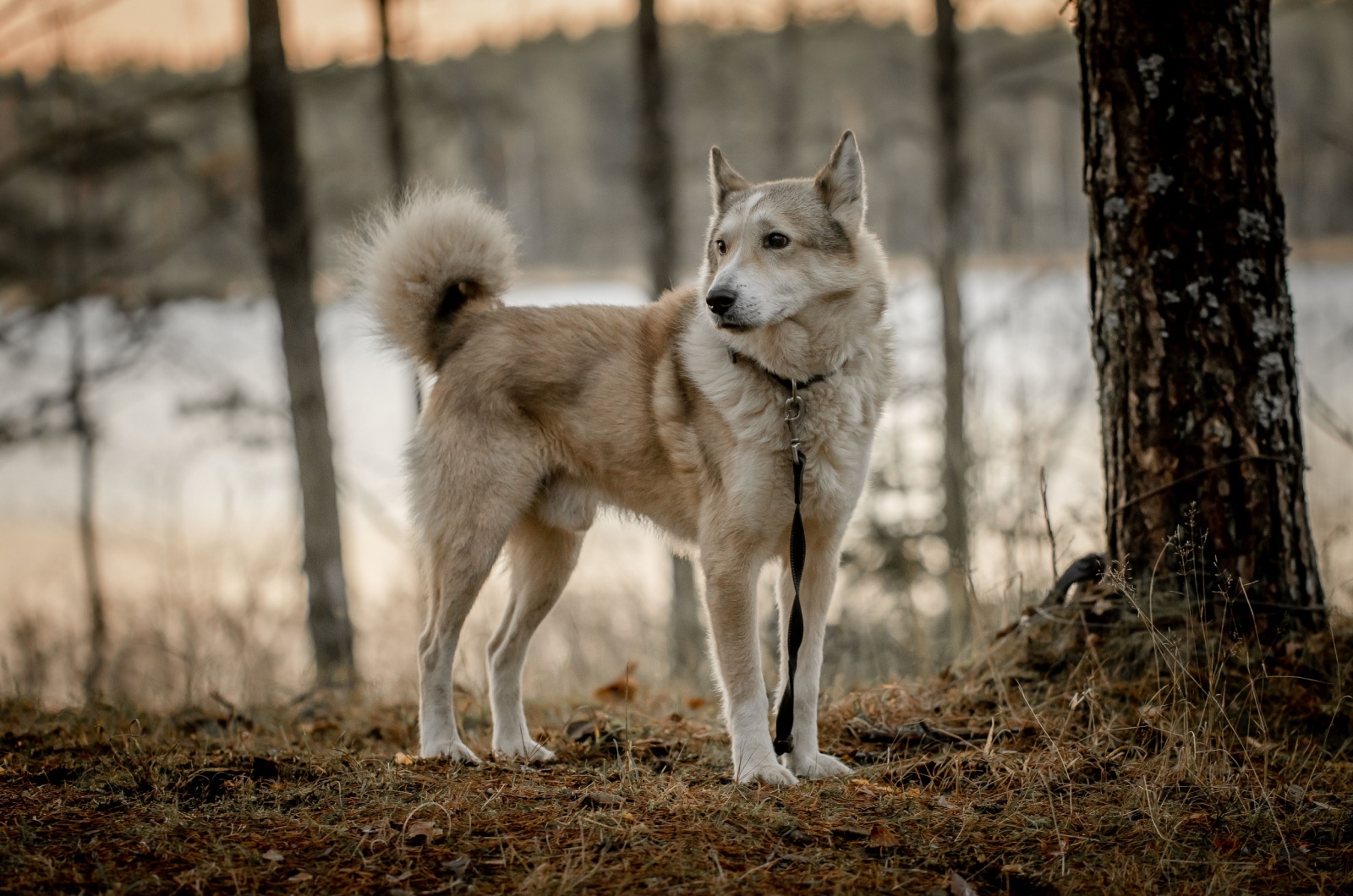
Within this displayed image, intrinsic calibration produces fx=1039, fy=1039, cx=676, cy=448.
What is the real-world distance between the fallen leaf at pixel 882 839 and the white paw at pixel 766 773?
1.92 feet

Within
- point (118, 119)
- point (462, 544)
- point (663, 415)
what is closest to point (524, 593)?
point (462, 544)

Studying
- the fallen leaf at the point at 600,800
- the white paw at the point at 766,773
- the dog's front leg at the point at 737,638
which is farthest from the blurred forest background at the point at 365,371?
the fallen leaf at the point at 600,800

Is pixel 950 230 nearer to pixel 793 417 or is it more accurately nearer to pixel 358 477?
pixel 793 417

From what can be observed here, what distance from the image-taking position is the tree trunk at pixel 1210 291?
12.0 feet

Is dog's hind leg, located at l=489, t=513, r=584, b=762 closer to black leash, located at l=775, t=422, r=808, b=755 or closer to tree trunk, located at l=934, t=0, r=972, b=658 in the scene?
black leash, located at l=775, t=422, r=808, b=755

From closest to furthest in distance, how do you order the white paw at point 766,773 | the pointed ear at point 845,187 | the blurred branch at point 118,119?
the white paw at point 766,773, the pointed ear at point 845,187, the blurred branch at point 118,119

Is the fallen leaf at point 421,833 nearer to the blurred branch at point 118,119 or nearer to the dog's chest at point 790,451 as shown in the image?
the dog's chest at point 790,451

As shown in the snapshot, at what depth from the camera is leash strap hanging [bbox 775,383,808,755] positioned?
134 inches

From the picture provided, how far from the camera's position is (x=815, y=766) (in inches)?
137

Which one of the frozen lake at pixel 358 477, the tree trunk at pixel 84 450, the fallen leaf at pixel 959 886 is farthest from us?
the tree trunk at pixel 84 450

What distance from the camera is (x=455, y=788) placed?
3.02 m

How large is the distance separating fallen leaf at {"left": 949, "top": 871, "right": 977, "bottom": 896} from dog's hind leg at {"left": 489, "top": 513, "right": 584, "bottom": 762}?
2.08m

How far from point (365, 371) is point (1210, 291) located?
13298 mm

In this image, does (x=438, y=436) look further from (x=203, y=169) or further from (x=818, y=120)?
(x=818, y=120)
